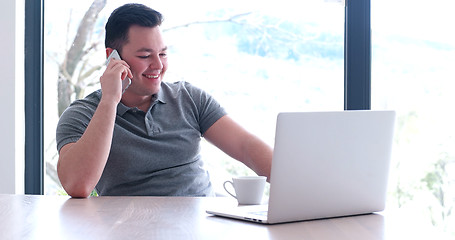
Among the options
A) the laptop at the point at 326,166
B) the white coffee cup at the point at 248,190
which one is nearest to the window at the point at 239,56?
the white coffee cup at the point at 248,190

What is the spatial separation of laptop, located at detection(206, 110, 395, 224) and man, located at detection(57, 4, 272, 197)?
777mm

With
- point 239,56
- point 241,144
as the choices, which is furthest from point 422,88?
point 241,144

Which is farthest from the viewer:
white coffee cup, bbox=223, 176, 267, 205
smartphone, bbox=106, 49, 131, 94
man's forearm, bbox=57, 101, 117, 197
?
smartphone, bbox=106, 49, 131, 94

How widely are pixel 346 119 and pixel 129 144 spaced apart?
1.09 m

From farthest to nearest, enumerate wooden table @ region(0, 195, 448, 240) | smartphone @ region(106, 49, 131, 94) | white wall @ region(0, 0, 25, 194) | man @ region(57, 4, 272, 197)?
1. white wall @ region(0, 0, 25, 194)
2. smartphone @ region(106, 49, 131, 94)
3. man @ region(57, 4, 272, 197)
4. wooden table @ region(0, 195, 448, 240)

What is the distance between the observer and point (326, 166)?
51.3 inches

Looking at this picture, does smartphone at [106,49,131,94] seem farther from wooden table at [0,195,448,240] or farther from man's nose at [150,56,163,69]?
wooden table at [0,195,448,240]

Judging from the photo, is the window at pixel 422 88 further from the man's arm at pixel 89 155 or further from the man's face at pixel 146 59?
the man's arm at pixel 89 155

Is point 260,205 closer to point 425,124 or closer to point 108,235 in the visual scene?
Result: point 108,235

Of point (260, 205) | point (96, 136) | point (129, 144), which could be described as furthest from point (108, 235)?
point (129, 144)

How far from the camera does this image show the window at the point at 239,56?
119 inches

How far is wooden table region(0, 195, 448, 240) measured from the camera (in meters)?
1.18

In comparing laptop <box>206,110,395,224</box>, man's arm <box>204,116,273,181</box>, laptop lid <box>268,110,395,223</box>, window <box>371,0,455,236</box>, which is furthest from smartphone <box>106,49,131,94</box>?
window <box>371,0,455,236</box>

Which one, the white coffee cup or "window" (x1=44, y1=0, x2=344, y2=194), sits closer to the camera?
the white coffee cup
